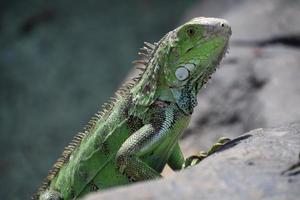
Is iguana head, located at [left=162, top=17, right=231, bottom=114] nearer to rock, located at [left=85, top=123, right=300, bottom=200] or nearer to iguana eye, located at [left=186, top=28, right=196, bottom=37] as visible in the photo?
iguana eye, located at [left=186, top=28, right=196, bottom=37]

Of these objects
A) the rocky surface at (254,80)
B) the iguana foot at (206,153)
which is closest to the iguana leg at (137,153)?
the iguana foot at (206,153)

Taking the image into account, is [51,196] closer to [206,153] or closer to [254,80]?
[206,153]

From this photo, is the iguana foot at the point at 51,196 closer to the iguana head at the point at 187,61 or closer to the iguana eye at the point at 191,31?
the iguana head at the point at 187,61

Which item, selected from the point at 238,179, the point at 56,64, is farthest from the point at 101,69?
the point at 238,179

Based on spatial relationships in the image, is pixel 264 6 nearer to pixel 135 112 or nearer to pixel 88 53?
pixel 88 53

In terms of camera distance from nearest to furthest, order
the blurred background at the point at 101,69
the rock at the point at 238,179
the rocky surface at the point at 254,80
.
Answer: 1. the rock at the point at 238,179
2. the rocky surface at the point at 254,80
3. the blurred background at the point at 101,69

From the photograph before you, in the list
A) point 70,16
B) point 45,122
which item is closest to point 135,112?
point 45,122
